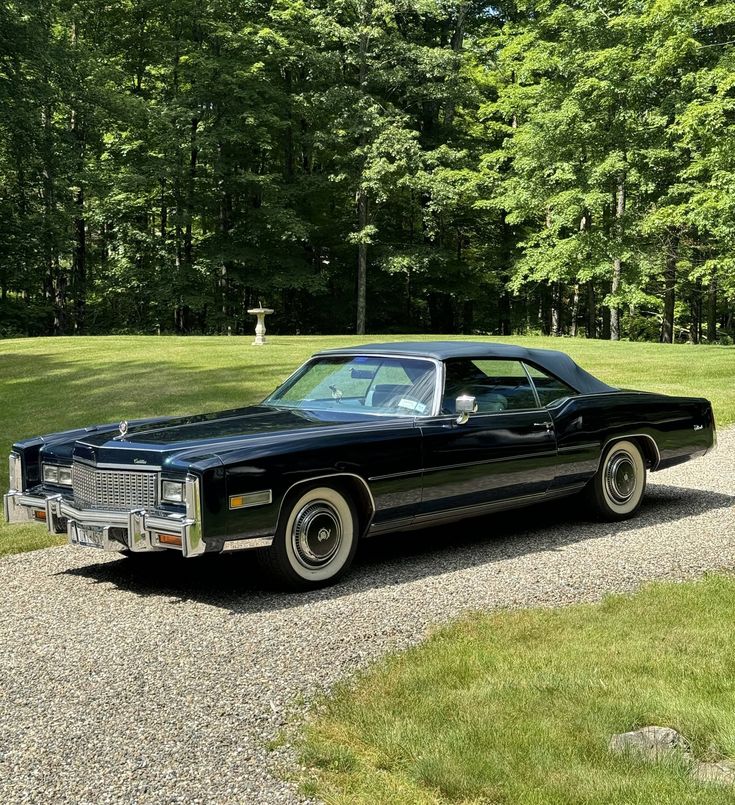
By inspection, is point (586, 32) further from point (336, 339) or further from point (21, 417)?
point (21, 417)

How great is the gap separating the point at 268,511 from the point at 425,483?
1190 mm

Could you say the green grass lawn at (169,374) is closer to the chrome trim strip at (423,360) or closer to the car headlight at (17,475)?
the car headlight at (17,475)

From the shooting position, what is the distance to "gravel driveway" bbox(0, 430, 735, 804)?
10.1ft

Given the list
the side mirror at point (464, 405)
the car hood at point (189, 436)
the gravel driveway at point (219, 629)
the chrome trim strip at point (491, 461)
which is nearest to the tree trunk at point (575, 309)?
the gravel driveway at point (219, 629)

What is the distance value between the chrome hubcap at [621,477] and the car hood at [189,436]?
2.21m

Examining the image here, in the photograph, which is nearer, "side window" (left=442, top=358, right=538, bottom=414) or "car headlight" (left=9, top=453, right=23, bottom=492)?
"car headlight" (left=9, top=453, right=23, bottom=492)

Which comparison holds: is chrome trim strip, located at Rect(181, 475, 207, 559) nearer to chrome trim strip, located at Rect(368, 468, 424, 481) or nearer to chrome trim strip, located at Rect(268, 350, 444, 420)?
chrome trim strip, located at Rect(368, 468, 424, 481)

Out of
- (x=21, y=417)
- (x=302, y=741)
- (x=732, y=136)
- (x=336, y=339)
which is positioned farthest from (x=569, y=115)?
(x=302, y=741)

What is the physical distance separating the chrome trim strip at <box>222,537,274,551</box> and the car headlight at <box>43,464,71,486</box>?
4.74 ft


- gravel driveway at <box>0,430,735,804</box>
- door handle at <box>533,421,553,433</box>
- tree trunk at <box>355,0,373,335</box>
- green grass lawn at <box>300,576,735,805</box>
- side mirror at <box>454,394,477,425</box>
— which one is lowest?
gravel driveway at <box>0,430,735,804</box>

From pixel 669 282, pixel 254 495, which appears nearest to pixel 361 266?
pixel 669 282

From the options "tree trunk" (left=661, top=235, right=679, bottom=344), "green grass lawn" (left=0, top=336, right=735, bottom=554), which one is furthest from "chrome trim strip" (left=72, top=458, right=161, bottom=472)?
"tree trunk" (left=661, top=235, right=679, bottom=344)

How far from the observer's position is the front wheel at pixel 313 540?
197 inches

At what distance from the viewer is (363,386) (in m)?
6.23
